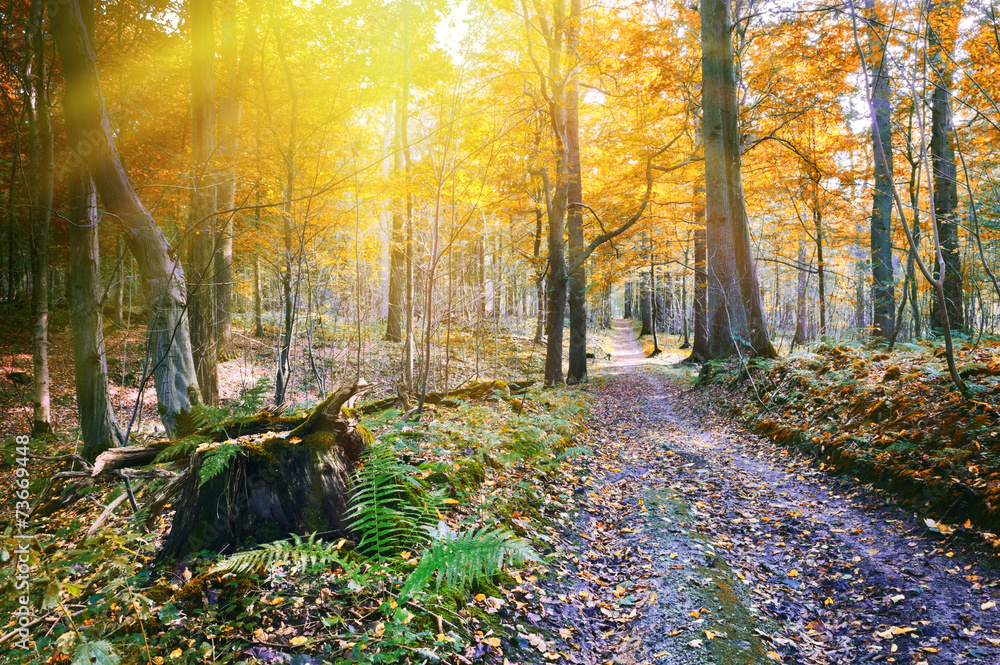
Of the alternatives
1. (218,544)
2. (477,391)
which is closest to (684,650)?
(218,544)

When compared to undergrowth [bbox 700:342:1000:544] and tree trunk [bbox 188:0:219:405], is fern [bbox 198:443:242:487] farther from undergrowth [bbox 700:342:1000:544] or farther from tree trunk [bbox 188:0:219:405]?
tree trunk [bbox 188:0:219:405]

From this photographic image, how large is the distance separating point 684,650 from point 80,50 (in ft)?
29.1

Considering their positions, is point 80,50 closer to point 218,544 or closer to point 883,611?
point 218,544

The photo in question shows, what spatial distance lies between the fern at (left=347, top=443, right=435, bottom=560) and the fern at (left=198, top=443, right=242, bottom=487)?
817mm

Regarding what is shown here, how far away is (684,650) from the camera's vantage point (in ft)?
9.02

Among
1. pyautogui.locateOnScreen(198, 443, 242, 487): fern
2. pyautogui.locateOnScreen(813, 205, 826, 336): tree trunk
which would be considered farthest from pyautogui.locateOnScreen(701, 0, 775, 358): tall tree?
pyautogui.locateOnScreen(198, 443, 242, 487): fern

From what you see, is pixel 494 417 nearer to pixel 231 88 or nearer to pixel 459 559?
pixel 459 559

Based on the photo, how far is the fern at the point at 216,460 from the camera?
8.91 ft

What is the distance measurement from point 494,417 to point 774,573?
12.9 ft

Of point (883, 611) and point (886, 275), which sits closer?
point (883, 611)

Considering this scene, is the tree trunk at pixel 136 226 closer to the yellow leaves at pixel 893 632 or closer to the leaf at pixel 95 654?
the leaf at pixel 95 654

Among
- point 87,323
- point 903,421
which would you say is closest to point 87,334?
point 87,323

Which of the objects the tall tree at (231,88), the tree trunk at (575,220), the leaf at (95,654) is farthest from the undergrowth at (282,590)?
the tall tree at (231,88)

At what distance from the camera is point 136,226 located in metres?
5.79
